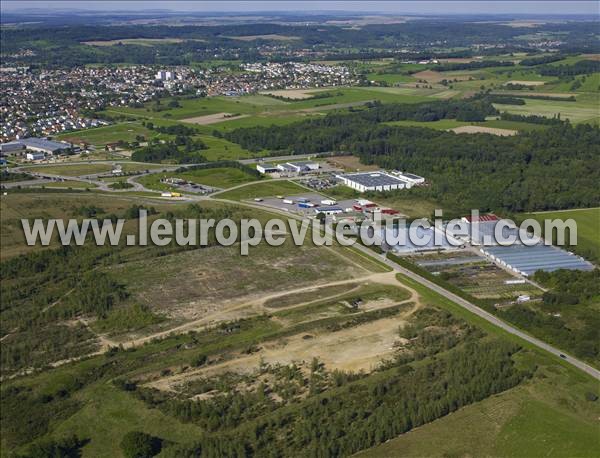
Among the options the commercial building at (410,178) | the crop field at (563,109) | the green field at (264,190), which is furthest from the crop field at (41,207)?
the crop field at (563,109)

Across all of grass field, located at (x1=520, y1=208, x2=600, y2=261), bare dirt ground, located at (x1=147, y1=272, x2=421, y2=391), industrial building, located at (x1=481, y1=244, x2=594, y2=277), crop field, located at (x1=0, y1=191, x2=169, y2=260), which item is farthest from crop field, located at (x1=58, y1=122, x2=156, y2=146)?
bare dirt ground, located at (x1=147, y1=272, x2=421, y2=391)

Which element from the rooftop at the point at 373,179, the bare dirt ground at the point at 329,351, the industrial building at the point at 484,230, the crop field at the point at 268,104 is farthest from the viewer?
the crop field at the point at 268,104

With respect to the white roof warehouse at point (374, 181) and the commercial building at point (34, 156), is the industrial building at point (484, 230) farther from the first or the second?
the commercial building at point (34, 156)

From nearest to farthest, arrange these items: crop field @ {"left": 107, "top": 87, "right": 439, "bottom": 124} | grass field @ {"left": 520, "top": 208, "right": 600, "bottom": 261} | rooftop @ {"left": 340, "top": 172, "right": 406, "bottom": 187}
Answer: grass field @ {"left": 520, "top": 208, "right": 600, "bottom": 261} → rooftop @ {"left": 340, "top": 172, "right": 406, "bottom": 187} → crop field @ {"left": 107, "top": 87, "right": 439, "bottom": 124}

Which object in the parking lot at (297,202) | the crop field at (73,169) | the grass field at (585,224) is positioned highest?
the crop field at (73,169)

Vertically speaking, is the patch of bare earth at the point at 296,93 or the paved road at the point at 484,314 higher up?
the patch of bare earth at the point at 296,93

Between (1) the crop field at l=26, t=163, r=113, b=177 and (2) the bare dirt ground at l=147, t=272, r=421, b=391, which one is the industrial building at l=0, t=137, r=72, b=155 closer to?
(1) the crop field at l=26, t=163, r=113, b=177
